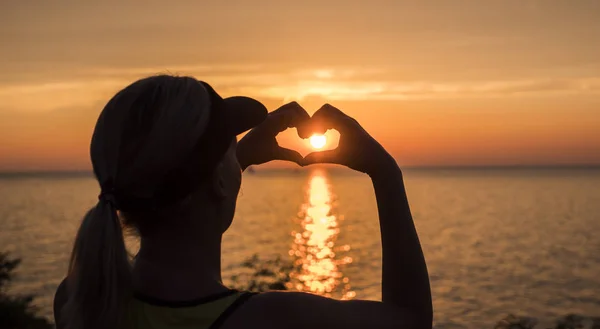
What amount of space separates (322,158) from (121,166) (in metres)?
0.70

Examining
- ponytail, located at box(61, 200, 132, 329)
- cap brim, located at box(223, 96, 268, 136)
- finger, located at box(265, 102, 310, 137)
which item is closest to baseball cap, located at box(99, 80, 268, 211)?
cap brim, located at box(223, 96, 268, 136)

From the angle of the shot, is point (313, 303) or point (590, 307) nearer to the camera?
point (313, 303)

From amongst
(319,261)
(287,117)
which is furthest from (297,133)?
(319,261)

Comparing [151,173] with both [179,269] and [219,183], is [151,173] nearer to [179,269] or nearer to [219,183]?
[219,183]

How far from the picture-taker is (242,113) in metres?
2.10

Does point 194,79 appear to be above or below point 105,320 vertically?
above

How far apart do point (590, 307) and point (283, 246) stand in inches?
1053

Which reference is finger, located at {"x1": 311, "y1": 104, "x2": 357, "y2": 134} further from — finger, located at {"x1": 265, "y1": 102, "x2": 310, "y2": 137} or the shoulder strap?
the shoulder strap

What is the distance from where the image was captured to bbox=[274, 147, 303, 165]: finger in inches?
95.9

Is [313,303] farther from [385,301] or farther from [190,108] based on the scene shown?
[190,108]

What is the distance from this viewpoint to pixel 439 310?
82.8 ft

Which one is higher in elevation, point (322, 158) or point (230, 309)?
point (322, 158)

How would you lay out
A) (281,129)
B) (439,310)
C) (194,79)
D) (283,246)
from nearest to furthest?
(194,79) < (281,129) < (439,310) < (283,246)

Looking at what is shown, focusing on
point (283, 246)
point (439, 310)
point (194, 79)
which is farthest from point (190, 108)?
point (283, 246)
